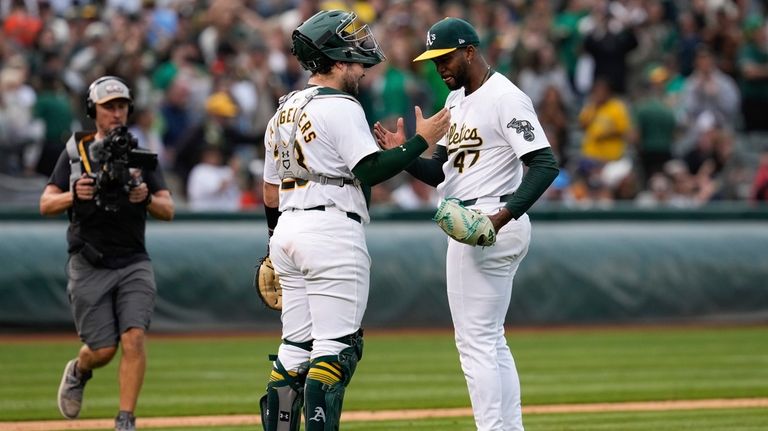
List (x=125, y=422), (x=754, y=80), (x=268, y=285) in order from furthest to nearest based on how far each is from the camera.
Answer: (x=754, y=80) → (x=125, y=422) → (x=268, y=285)

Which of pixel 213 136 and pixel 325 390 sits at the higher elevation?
pixel 213 136

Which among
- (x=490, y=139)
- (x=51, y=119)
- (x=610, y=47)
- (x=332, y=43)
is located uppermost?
(x=610, y=47)

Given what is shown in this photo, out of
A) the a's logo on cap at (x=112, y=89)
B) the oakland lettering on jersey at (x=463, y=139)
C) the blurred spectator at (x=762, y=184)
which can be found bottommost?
the blurred spectator at (x=762, y=184)

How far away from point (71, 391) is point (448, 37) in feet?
12.6

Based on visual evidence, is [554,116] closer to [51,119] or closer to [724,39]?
[724,39]

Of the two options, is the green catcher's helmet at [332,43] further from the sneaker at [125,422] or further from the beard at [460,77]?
the sneaker at [125,422]

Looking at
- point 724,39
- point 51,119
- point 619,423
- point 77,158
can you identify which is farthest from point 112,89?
point 724,39

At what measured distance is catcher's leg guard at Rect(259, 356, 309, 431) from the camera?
7016 millimetres

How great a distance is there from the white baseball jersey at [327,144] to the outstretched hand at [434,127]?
0.31 metres

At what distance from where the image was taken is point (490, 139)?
7430 mm

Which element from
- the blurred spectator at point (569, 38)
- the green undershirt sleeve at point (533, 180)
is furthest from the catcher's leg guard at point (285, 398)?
the blurred spectator at point (569, 38)

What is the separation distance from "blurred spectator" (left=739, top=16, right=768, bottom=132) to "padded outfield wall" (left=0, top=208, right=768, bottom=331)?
4713mm

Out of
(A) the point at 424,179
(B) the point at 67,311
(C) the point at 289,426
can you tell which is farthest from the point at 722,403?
(B) the point at 67,311

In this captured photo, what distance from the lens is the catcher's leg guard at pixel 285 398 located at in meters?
7.02
